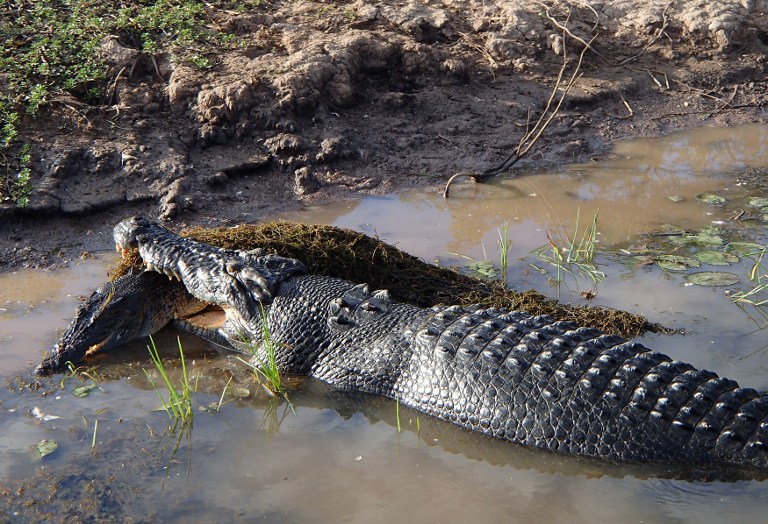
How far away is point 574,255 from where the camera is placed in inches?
225

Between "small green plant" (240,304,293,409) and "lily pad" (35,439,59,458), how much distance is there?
3.52 ft

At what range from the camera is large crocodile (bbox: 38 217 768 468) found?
3.67 m

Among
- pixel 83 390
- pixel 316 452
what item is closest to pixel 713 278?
pixel 316 452

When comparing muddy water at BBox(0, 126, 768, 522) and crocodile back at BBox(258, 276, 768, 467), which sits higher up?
crocodile back at BBox(258, 276, 768, 467)

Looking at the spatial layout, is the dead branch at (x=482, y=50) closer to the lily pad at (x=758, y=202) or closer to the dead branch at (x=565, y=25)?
the dead branch at (x=565, y=25)

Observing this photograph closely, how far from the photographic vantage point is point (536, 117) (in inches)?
308

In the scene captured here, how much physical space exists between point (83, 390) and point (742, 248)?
4547 mm

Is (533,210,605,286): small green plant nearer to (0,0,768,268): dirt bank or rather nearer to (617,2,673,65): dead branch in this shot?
(0,0,768,268): dirt bank

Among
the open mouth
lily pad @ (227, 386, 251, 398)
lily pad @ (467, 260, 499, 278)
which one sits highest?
lily pad @ (467, 260, 499, 278)

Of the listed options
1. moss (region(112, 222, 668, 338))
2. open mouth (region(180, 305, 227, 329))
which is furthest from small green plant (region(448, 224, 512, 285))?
open mouth (region(180, 305, 227, 329))

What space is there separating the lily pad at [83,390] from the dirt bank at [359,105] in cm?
166

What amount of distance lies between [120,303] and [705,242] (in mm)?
4111

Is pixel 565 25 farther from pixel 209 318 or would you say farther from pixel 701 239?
pixel 209 318

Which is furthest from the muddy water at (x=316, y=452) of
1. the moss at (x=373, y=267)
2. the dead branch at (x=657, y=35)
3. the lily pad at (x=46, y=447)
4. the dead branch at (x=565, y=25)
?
the dead branch at (x=657, y=35)
